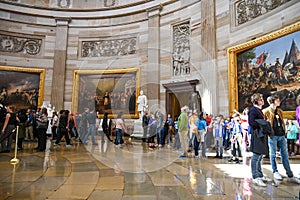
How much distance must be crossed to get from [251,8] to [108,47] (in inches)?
413

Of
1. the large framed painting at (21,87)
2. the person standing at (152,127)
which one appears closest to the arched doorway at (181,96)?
the person standing at (152,127)

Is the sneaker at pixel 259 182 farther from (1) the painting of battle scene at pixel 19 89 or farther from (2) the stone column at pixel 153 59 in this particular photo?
(1) the painting of battle scene at pixel 19 89

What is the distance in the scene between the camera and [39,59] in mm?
16688

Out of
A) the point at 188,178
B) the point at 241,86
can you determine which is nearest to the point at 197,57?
the point at 241,86

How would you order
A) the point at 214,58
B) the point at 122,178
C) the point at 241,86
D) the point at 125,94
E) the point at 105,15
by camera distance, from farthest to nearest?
the point at 105,15
the point at 125,94
the point at 214,58
the point at 241,86
the point at 122,178

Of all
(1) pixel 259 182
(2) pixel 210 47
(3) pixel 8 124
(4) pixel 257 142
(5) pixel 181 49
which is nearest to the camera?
(1) pixel 259 182

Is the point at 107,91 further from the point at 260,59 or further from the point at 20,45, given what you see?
the point at 260,59

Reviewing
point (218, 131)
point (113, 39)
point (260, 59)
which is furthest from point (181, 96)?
point (113, 39)

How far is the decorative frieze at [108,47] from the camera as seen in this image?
16.4 m

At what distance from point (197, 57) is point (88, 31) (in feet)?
30.4

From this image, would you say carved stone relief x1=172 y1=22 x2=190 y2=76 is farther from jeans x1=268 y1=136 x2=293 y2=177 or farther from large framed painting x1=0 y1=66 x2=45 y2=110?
large framed painting x1=0 y1=66 x2=45 y2=110

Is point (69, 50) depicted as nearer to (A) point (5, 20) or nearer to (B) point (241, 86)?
→ (A) point (5, 20)

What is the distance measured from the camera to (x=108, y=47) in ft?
56.1

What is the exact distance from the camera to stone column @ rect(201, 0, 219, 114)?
1128 centimetres
